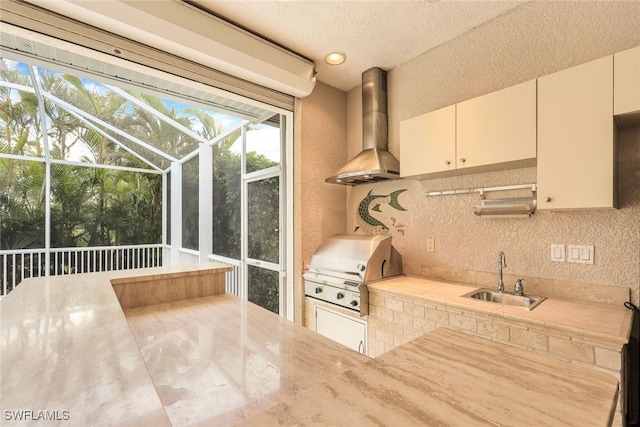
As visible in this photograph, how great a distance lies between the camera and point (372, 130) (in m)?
2.73

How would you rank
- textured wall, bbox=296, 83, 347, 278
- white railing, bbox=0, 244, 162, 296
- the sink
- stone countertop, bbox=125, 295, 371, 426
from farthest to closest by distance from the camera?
white railing, bbox=0, 244, 162, 296
textured wall, bbox=296, 83, 347, 278
the sink
stone countertop, bbox=125, 295, 371, 426

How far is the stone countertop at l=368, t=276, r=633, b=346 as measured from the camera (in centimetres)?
129

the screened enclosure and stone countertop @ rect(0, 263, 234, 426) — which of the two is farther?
the screened enclosure

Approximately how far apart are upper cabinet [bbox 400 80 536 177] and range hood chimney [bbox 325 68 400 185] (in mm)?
319

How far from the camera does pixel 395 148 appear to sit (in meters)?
2.72

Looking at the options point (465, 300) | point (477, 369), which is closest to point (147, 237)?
point (465, 300)

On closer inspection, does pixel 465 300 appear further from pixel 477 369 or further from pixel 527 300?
pixel 477 369

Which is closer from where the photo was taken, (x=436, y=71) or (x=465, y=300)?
(x=465, y=300)

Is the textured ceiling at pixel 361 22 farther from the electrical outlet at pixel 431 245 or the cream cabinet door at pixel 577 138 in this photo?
the electrical outlet at pixel 431 245

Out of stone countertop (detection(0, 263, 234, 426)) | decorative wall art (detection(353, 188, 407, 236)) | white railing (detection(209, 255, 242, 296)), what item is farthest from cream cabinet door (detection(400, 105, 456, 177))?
white railing (detection(209, 255, 242, 296))

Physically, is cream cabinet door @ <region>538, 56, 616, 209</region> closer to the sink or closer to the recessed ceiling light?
the sink

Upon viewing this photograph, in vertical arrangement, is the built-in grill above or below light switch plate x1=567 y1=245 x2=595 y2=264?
below

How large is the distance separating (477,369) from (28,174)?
639 cm

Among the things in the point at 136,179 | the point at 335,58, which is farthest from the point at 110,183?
the point at 335,58
